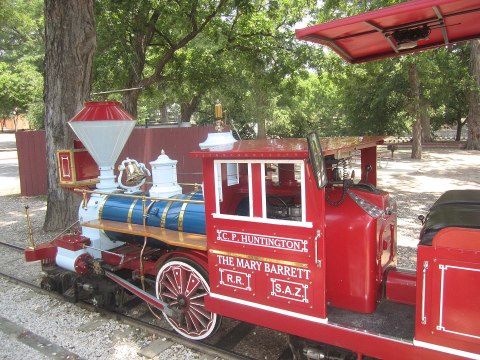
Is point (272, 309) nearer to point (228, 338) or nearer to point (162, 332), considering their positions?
point (228, 338)

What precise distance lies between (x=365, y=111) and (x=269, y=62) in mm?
18301

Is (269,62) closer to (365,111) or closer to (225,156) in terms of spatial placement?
(225,156)

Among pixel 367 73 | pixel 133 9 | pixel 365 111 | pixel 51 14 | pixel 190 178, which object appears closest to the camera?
pixel 51 14

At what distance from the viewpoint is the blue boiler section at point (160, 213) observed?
4715mm

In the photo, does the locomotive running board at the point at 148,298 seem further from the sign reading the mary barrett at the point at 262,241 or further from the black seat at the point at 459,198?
the black seat at the point at 459,198

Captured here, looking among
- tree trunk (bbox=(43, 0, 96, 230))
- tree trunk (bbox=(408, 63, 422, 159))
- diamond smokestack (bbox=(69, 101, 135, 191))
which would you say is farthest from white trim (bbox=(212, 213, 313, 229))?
tree trunk (bbox=(408, 63, 422, 159))

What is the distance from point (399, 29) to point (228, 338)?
375cm

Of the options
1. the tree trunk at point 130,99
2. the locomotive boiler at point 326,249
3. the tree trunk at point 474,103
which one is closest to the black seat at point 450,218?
the locomotive boiler at point 326,249

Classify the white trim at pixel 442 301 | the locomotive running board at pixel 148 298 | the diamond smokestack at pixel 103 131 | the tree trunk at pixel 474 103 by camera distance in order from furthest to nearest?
the tree trunk at pixel 474 103 → the diamond smokestack at pixel 103 131 → the locomotive running board at pixel 148 298 → the white trim at pixel 442 301

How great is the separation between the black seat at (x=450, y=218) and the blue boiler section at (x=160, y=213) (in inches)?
95.2

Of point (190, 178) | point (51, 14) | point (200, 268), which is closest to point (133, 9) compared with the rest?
point (51, 14)

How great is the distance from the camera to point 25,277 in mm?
6984

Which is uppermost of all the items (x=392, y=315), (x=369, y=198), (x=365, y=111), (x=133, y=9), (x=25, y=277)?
(x=133, y=9)

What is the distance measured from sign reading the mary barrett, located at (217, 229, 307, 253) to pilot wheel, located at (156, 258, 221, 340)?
700 millimetres
